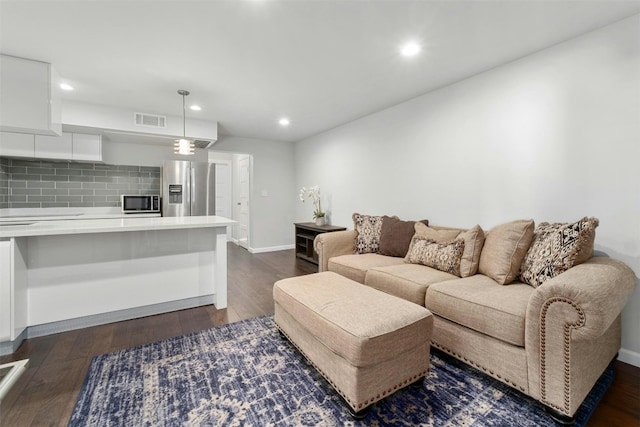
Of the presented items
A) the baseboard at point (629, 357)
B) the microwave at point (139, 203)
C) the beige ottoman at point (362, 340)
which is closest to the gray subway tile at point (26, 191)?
the microwave at point (139, 203)

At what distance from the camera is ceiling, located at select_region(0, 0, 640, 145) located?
1880 mm

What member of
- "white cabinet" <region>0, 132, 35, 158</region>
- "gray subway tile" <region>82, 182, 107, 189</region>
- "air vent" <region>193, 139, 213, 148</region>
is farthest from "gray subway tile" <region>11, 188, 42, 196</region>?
"air vent" <region>193, 139, 213, 148</region>

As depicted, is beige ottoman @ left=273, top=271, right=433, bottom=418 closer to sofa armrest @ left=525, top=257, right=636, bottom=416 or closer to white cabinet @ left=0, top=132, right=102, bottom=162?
sofa armrest @ left=525, top=257, right=636, bottom=416

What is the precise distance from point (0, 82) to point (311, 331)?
336 centimetres

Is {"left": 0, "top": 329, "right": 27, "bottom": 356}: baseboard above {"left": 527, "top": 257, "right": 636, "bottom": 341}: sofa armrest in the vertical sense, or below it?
below

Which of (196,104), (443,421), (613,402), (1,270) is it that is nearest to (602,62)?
(613,402)

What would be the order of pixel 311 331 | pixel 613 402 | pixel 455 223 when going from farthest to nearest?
pixel 455 223 < pixel 311 331 < pixel 613 402

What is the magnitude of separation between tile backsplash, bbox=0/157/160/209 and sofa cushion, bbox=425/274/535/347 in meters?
4.77

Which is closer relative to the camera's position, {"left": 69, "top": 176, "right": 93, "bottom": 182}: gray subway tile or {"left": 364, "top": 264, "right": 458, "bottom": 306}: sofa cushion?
{"left": 364, "top": 264, "right": 458, "bottom": 306}: sofa cushion

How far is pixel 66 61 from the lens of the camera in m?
2.57

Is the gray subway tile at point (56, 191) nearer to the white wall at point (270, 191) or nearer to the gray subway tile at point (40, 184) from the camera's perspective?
the gray subway tile at point (40, 184)

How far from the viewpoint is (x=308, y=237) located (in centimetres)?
498

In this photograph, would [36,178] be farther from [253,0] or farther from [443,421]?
[443,421]

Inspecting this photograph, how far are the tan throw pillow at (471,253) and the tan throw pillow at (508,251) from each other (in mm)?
91
